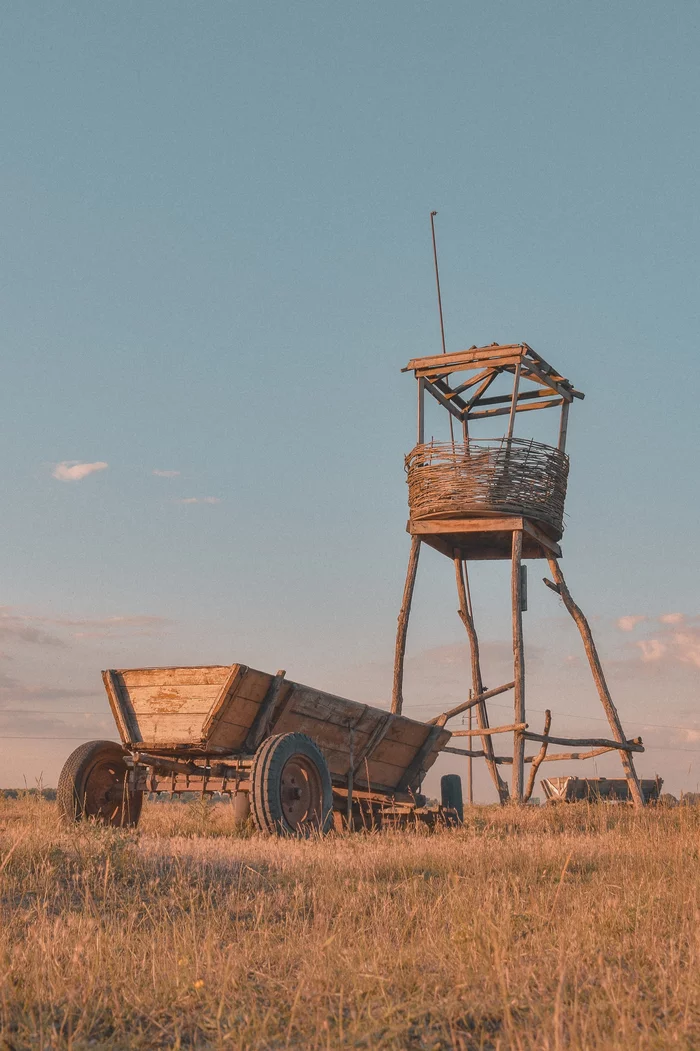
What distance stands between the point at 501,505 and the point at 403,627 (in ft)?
9.58

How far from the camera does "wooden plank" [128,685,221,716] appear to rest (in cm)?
1088

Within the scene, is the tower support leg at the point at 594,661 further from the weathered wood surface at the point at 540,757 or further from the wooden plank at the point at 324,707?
the wooden plank at the point at 324,707

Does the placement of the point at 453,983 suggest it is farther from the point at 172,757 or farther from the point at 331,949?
the point at 172,757

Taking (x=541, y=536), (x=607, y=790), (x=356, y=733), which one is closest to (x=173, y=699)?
(x=356, y=733)

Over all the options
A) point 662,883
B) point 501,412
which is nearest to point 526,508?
point 501,412

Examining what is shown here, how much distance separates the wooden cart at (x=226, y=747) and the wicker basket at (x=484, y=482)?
18.4ft

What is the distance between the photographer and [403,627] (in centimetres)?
1823

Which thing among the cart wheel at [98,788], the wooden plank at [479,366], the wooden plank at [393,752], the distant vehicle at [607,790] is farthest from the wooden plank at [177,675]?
the distant vehicle at [607,790]

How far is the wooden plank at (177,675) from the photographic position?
10.8 meters

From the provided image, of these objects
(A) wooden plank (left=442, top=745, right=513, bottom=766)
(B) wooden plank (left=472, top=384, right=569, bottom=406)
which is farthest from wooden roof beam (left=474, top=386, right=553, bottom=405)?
(A) wooden plank (left=442, top=745, right=513, bottom=766)

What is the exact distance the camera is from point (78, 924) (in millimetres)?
5605

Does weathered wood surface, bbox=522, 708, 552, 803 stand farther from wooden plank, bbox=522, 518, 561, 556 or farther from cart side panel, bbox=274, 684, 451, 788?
cart side panel, bbox=274, 684, 451, 788

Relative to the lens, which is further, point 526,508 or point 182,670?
point 526,508

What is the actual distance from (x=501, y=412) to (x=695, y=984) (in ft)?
51.9
